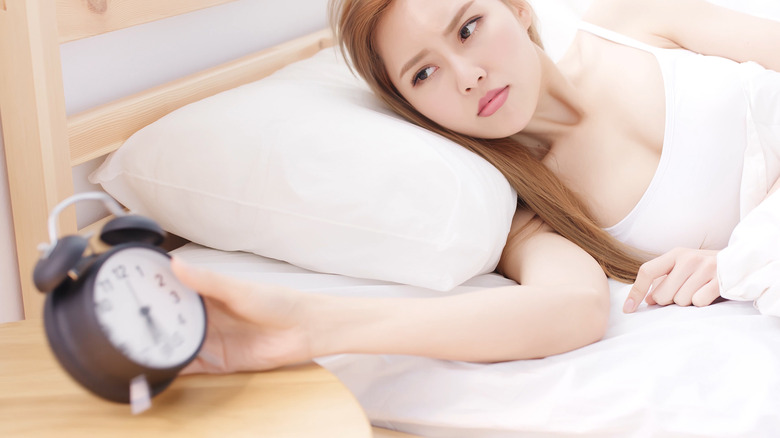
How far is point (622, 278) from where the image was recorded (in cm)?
124

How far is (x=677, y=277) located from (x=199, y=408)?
0.72 metres

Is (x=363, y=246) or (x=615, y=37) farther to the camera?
(x=615, y=37)

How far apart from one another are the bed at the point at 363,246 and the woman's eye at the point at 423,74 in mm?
78

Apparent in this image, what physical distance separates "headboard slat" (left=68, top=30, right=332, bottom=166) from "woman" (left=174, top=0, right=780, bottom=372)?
0.26 metres

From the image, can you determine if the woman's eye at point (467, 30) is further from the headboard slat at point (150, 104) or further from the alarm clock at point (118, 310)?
the alarm clock at point (118, 310)

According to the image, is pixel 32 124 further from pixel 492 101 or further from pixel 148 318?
pixel 492 101

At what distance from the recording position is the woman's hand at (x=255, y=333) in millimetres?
752

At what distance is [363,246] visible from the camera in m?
1.06

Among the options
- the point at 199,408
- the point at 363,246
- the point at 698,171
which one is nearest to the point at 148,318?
the point at 199,408

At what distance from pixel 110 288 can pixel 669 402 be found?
618 mm

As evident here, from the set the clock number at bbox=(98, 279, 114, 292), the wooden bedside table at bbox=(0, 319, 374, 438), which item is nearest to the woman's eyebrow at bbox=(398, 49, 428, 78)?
the wooden bedside table at bbox=(0, 319, 374, 438)

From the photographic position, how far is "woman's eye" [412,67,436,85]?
1.28 metres

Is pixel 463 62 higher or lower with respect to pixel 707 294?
higher

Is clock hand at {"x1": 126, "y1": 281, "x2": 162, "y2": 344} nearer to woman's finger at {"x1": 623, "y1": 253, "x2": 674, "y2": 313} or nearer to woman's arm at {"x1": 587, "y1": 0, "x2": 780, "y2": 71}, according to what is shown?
woman's finger at {"x1": 623, "y1": 253, "x2": 674, "y2": 313}
